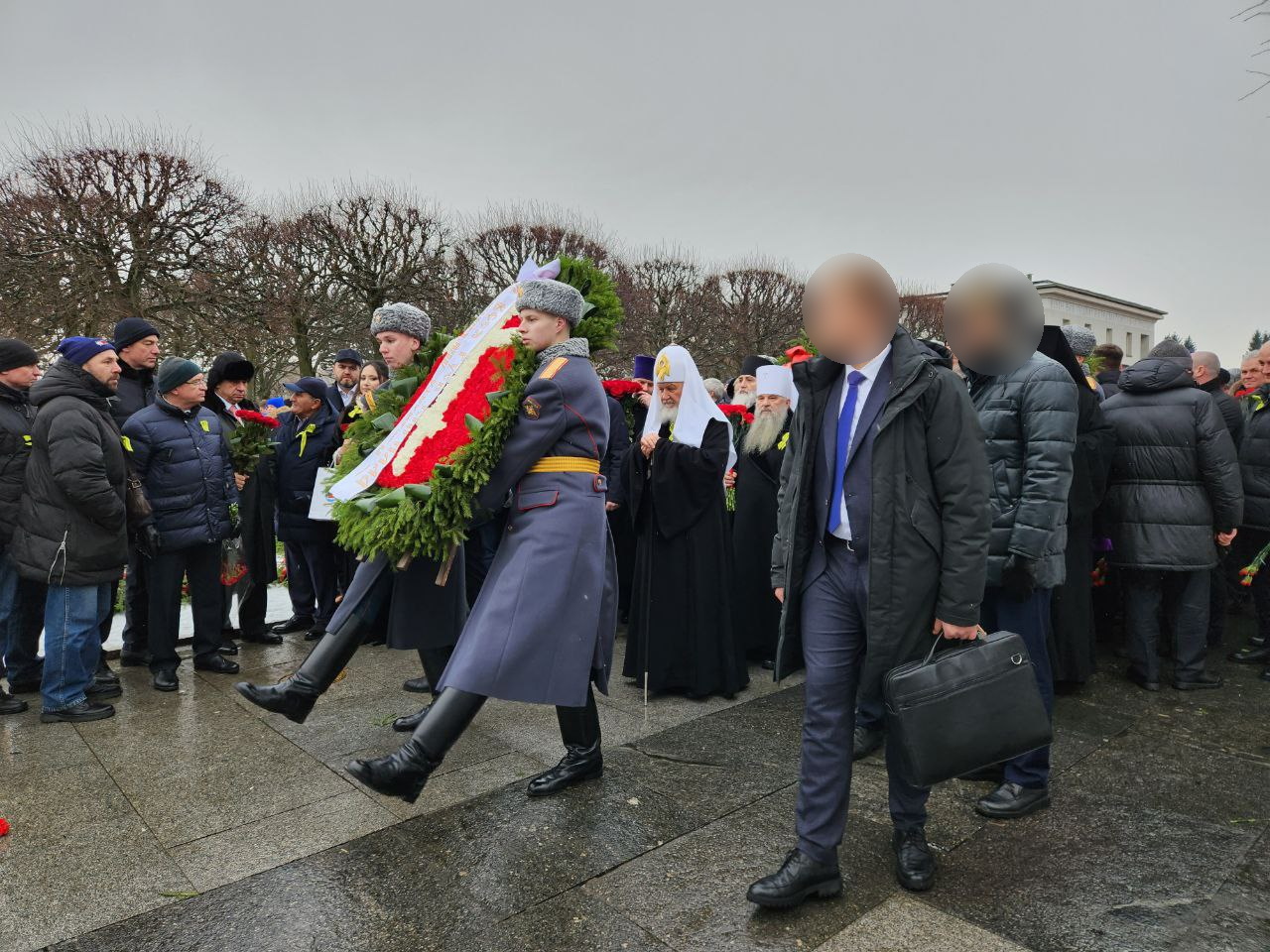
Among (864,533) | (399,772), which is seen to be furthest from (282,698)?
(864,533)

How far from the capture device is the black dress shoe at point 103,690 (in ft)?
17.2

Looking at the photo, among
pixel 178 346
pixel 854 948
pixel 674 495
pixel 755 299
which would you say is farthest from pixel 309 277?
pixel 854 948

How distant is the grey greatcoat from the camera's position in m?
3.41

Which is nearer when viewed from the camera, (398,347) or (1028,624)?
(1028,624)

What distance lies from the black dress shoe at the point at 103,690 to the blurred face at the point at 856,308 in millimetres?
4860

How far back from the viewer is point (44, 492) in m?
4.91

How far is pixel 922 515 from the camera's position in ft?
9.08

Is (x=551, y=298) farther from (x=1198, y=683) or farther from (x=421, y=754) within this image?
(x=1198, y=683)

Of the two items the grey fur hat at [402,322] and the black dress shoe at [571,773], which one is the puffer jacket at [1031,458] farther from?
the grey fur hat at [402,322]

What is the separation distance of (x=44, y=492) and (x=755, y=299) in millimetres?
28857

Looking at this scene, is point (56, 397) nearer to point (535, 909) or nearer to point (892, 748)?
point (535, 909)

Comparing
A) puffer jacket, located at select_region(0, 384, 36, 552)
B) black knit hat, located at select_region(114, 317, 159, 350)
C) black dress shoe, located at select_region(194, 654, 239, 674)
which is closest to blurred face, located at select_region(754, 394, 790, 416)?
black dress shoe, located at select_region(194, 654, 239, 674)

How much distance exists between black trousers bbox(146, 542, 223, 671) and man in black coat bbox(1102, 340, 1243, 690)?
5947mm

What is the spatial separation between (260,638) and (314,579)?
1.96ft
